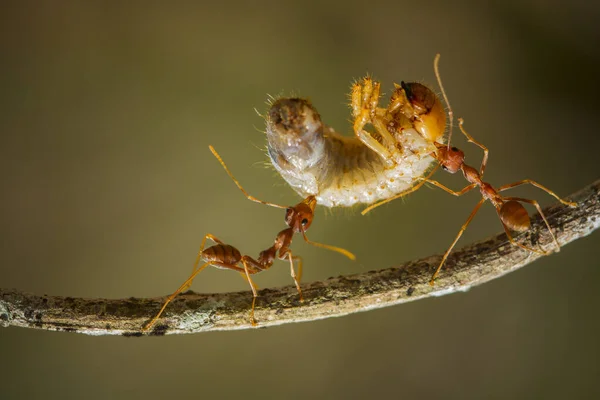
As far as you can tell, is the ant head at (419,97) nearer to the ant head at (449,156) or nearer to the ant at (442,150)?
the ant at (442,150)

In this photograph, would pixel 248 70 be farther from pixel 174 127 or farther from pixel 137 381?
pixel 137 381

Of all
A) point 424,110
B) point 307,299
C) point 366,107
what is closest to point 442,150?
point 424,110

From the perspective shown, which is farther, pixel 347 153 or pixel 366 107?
pixel 347 153

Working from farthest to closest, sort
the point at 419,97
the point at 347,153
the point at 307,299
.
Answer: the point at 347,153 < the point at 419,97 < the point at 307,299

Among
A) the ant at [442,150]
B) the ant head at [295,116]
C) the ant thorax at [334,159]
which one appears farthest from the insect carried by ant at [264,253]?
the ant at [442,150]


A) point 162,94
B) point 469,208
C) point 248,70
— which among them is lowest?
point 469,208

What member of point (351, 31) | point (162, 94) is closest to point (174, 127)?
point (162, 94)

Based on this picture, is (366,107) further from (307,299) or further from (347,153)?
(307,299)
